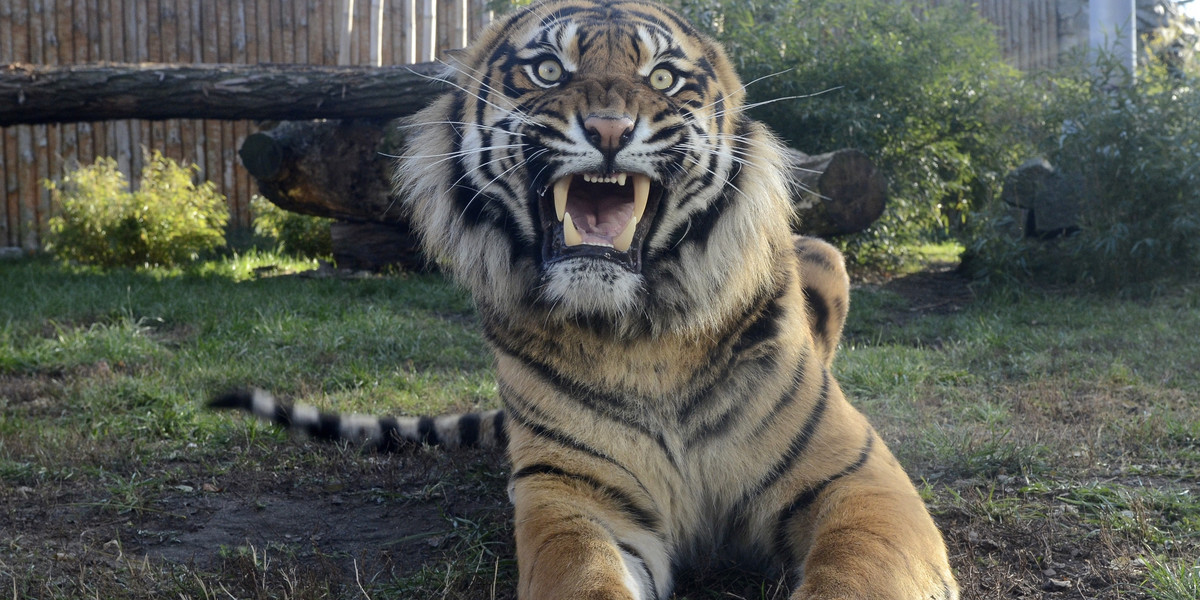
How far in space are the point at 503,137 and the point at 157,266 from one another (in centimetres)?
737

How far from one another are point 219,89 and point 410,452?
4818mm

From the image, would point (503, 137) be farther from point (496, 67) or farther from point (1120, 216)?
point (1120, 216)

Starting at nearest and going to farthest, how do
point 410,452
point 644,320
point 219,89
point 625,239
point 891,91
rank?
point 625,239
point 644,320
point 410,452
point 219,89
point 891,91

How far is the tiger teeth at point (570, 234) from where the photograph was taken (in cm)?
240

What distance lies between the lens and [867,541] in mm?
2156

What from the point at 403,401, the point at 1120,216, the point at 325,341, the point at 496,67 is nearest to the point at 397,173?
the point at 496,67

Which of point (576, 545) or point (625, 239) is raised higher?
point (625, 239)

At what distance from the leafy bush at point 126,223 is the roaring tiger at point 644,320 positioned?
713cm

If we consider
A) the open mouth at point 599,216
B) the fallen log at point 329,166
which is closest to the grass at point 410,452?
the open mouth at point 599,216

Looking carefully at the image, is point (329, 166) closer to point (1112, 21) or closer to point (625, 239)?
point (625, 239)

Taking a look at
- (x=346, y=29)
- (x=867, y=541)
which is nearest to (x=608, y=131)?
(x=867, y=541)

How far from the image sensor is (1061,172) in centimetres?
720

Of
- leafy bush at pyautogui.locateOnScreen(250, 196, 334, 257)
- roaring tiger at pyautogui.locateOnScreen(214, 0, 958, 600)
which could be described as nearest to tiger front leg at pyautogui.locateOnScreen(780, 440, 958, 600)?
roaring tiger at pyautogui.locateOnScreen(214, 0, 958, 600)

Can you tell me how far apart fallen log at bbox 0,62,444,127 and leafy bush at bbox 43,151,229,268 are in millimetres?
1354
